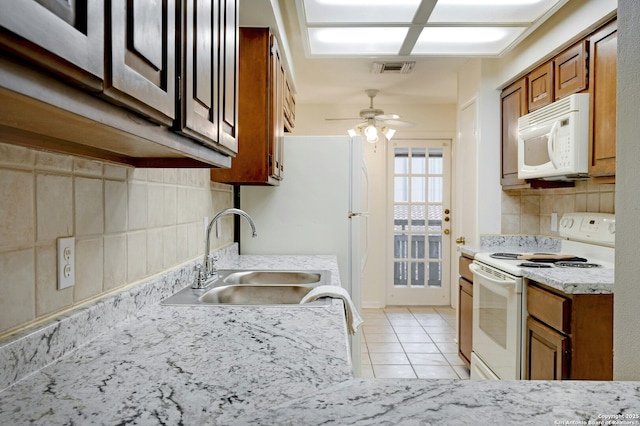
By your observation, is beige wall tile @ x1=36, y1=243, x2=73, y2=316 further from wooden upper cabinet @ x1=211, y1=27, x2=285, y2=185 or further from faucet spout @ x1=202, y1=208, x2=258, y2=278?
wooden upper cabinet @ x1=211, y1=27, x2=285, y2=185

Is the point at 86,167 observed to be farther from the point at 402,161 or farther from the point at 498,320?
the point at 402,161

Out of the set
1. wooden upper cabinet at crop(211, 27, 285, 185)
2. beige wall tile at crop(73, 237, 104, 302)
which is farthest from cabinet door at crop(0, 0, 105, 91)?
wooden upper cabinet at crop(211, 27, 285, 185)

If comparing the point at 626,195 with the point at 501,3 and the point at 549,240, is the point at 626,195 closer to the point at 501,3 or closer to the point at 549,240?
the point at 501,3

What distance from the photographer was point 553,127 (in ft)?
8.15

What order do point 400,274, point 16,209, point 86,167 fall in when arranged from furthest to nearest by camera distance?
point 400,274 → point 86,167 → point 16,209

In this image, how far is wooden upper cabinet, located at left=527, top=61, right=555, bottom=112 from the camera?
106 inches

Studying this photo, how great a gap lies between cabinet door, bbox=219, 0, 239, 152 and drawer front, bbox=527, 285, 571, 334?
5.28 ft

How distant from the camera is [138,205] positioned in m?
1.37

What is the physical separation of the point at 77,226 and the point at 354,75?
3.33 m

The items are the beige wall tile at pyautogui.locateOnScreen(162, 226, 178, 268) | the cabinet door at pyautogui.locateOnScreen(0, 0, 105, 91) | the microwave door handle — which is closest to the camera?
the cabinet door at pyautogui.locateOnScreen(0, 0, 105, 91)

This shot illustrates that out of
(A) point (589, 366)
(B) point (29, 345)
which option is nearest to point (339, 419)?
(B) point (29, 345)

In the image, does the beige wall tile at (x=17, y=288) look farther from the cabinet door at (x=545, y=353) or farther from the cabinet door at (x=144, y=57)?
the cabinet door at (x=545, y=353)

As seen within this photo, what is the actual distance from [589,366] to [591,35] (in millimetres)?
1688

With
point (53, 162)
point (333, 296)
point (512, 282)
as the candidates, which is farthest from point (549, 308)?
point (53, 162)
